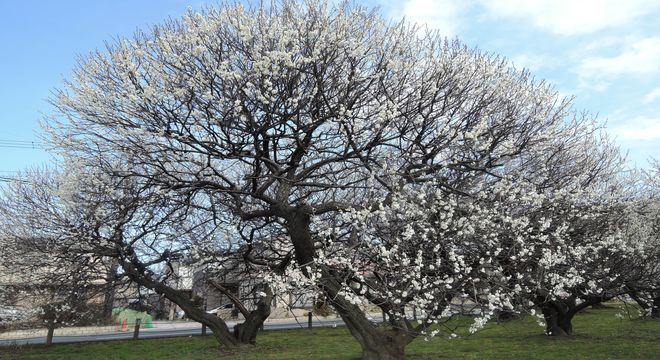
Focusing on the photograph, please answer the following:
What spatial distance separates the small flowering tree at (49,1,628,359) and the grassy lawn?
3.69m

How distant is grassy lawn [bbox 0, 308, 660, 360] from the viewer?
12.4 m

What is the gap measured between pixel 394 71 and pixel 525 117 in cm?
327

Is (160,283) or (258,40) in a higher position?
(258,40)

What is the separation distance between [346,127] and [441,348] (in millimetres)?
8422

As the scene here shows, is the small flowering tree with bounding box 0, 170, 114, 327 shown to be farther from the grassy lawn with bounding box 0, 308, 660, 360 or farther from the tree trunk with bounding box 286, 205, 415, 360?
the tree trunk with bounding box 286, 205, 415, 360

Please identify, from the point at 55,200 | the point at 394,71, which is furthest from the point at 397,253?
the point at 55,200

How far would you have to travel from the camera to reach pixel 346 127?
8961mm

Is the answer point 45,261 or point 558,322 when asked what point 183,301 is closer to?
point 45,261

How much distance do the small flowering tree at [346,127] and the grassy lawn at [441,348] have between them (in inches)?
145

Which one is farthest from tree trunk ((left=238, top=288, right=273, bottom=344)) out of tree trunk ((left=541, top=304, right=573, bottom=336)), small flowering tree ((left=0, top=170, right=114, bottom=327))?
tree trunk ((left=541, top=304, right=573, bottom=336))

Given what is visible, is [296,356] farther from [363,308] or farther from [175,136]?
[175,136]

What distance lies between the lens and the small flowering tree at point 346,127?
29.3ft

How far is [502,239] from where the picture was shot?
30.3 feet

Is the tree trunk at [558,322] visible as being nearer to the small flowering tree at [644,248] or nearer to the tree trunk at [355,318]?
the small flowering tree at [644,248]
